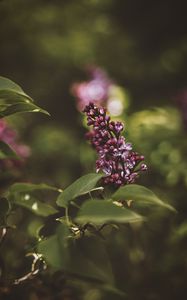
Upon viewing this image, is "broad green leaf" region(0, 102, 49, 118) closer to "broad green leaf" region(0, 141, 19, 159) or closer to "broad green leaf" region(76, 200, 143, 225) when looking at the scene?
"broad green leaf" region(0, 141, 19, 159)

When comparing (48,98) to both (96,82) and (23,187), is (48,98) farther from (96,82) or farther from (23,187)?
(23,187)

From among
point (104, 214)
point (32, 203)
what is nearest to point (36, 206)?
point (32, 203)

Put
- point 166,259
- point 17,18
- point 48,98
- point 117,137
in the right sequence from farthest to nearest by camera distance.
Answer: point 48,98, point 17,18, point 166,259, point 117,137

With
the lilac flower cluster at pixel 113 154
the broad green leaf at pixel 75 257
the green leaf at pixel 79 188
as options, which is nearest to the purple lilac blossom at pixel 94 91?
the lilac flower cluster at pixel 113 154

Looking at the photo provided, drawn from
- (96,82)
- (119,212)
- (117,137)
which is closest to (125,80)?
(96,82)

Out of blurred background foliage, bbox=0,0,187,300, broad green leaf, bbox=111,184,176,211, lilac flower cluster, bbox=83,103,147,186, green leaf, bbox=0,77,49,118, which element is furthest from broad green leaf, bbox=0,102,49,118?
blurred background foliage, bbox=0,0,187,300

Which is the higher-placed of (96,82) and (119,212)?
(96,82)

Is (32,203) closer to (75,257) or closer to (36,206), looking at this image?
(36,206)
